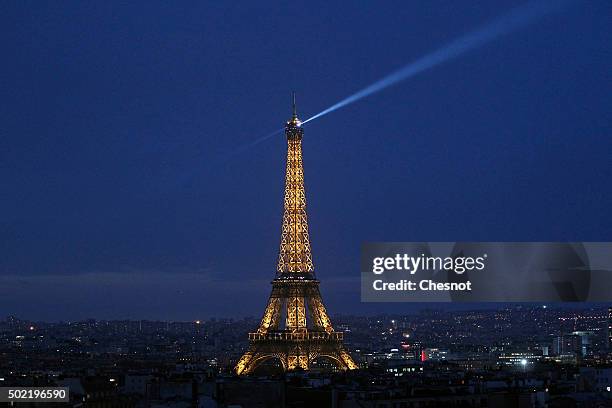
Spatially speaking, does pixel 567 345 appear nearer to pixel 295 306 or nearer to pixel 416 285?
pixel 295 306

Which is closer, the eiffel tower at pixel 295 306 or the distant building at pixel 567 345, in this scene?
the eiffel tower at pixel 295 306

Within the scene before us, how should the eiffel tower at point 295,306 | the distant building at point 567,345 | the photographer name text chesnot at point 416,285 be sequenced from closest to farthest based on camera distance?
the photographer name text chesnot at point 416,285 < the eiffel tower at point 295,306 < the distant building at point 567,345

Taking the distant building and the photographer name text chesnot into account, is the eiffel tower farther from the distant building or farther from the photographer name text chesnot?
the distant building

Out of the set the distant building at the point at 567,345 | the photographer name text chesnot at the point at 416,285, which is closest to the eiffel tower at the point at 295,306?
the photographer name text chesnot at the point at 416,285

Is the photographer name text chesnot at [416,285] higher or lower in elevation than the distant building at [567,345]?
lower

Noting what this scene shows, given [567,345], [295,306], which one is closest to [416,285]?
[295,306]

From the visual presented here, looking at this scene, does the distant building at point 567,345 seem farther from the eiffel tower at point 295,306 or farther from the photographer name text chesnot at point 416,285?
the photographer name text chesnot at point 416,285

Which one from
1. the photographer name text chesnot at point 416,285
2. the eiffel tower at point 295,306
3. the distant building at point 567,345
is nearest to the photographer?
the photographer name text chesnot at point 416,285

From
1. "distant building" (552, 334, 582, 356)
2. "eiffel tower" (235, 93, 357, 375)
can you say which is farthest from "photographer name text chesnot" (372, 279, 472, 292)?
"distant building" (552, 334, 582, 356)
